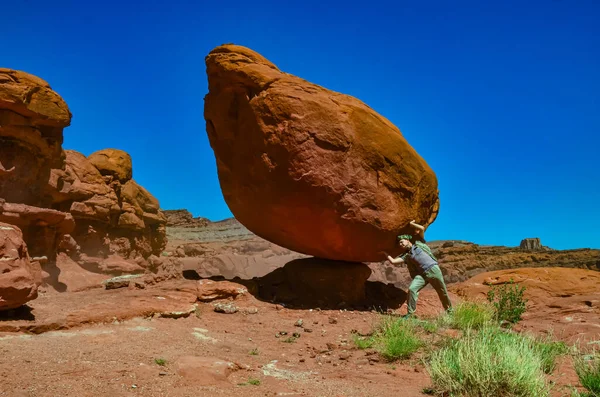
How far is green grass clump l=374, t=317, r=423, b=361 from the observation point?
5.58 meters

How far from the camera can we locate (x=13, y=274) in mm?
5586

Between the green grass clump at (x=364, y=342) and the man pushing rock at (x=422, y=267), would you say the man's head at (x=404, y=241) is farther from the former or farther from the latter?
the green grass clump at (x=364, y=342)

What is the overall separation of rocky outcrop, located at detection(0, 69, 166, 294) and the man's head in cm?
839

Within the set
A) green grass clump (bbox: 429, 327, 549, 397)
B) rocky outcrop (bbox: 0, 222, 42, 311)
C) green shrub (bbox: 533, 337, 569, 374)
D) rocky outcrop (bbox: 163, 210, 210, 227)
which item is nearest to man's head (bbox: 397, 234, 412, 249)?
green shrub (bbox: 533, 337, 569, 374)

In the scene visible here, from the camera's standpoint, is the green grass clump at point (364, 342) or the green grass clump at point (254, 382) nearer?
the green grass clump at point (254, 382)

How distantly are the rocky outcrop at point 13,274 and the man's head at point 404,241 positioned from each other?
18.7ft

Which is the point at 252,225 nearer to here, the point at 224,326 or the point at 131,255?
the point at 224,326

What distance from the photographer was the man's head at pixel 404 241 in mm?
8539

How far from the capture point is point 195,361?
15.6 ft

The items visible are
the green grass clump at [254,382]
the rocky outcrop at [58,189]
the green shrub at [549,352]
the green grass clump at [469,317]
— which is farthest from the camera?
the rocky outcrop at [58,189]

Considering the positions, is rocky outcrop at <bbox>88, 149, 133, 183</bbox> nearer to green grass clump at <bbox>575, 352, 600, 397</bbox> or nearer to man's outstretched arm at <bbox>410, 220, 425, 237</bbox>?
man's outstretched arm at <bbox>410, 220, 425, 237</bbox>

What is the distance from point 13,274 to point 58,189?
10212 millimetres

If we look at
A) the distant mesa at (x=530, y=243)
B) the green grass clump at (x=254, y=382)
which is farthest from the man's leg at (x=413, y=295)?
the distant mesa at (x=530, y=243)

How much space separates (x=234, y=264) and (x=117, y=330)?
869cm
